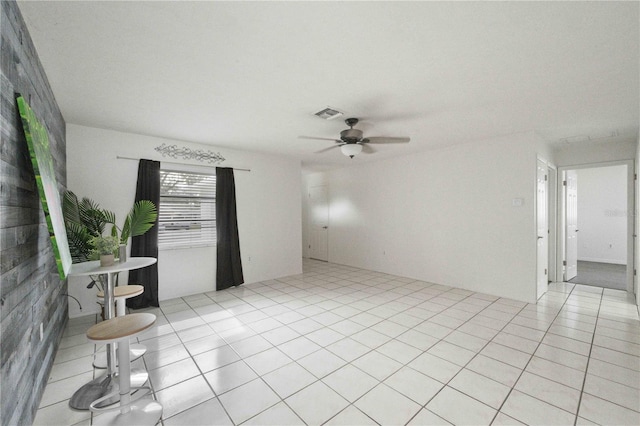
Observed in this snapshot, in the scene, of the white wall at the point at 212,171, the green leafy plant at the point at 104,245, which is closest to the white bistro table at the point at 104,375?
the green leafy plant at the point at 104,245

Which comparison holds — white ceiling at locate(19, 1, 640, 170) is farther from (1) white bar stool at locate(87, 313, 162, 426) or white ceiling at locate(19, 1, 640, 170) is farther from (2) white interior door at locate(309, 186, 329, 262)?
(2) white interior door at locate(309, 186, 329, 262)

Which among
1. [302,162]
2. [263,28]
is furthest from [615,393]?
[302,162]

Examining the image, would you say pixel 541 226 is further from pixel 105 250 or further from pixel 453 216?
pixel 105 250

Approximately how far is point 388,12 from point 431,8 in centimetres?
24

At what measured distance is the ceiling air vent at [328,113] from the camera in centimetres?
308

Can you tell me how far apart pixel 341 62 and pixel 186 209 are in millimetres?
3520

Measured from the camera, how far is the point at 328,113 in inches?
125

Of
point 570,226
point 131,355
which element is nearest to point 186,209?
point 131,355

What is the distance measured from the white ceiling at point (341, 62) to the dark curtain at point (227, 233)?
1300 millimetres

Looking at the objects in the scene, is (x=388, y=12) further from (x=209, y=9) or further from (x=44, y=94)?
(x=44, y=94)

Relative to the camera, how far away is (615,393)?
2.02 meters

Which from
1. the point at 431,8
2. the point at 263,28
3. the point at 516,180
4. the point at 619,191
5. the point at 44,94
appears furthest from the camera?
the point at 619,191

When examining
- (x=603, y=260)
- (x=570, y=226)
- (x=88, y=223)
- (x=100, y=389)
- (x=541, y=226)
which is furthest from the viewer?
(x=603, y=260)

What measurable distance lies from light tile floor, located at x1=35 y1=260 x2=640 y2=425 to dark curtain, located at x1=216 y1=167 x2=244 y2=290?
0.72m
